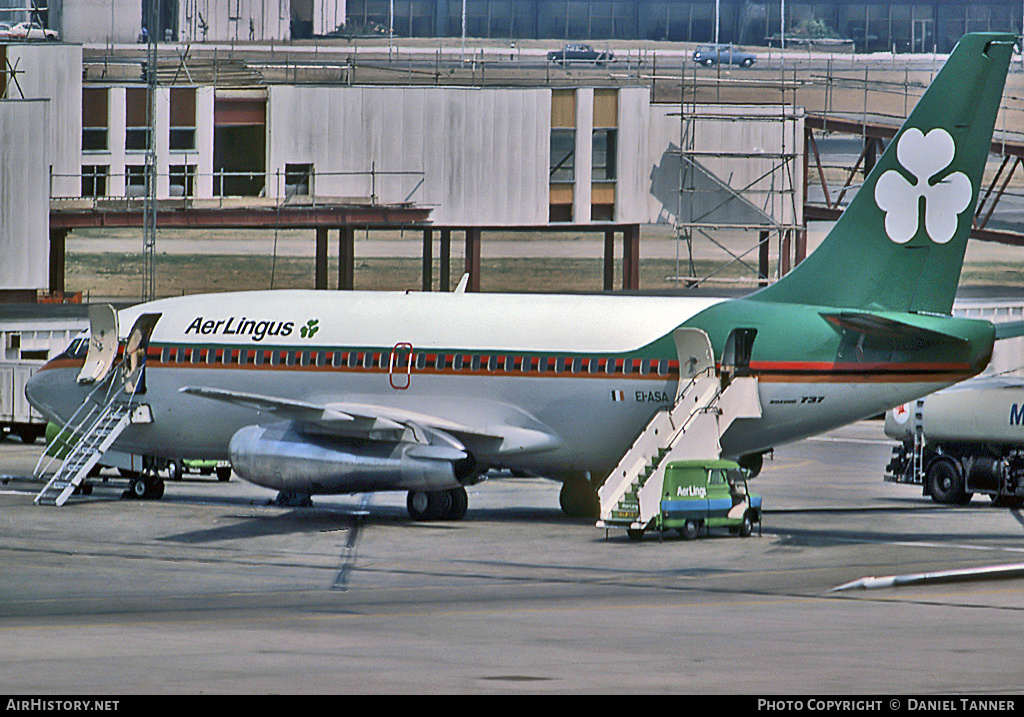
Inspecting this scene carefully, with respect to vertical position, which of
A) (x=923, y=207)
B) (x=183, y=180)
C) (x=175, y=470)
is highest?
(x=183, y=180)

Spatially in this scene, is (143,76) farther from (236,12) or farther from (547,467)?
(236,12)

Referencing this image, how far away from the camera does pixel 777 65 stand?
16500 centimetres

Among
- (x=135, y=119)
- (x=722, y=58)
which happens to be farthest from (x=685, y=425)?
(x=722, y=58)

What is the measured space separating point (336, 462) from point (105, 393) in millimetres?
7930

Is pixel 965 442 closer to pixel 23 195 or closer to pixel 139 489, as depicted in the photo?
pixel 139 489

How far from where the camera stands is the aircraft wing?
120 feet

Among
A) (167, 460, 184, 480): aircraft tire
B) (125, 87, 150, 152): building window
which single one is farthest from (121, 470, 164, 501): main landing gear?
(125, 87, 150, 152): building window

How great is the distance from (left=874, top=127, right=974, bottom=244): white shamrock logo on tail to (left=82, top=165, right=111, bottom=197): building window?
3617cm

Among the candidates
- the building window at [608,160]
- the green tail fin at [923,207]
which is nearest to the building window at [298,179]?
the building window at [608,160]

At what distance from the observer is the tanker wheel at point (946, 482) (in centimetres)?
4550

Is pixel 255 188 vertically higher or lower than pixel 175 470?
higher

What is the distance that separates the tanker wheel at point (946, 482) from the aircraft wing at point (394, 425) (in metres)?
13.3

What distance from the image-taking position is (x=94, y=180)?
64312 mm

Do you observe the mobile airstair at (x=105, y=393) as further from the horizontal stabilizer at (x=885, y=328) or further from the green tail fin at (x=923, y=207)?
the horizontal stabilizer at (x=885, y=328)
